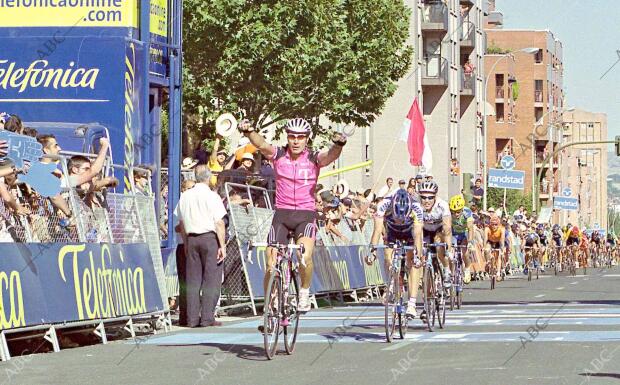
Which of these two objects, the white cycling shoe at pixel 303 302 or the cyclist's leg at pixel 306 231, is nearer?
the cyclist's leg at pixel 306 231

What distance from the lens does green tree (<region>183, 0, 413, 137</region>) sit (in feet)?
118

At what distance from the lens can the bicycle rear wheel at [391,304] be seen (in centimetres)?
1611

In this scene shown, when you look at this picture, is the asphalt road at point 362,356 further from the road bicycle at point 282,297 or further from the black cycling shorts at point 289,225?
the black cycling shorts at point 289,225

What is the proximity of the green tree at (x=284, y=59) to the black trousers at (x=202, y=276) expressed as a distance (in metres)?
16.7

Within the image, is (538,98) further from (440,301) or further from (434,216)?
(440,301)

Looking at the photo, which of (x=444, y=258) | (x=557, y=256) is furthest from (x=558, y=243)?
(x=444, y=258)

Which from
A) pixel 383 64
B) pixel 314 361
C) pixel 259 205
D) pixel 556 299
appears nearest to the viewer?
pixel 314 361

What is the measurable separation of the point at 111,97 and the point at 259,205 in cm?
359

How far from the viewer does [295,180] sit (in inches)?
581

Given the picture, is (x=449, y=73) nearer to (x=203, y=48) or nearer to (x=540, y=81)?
(x=203, y=48)

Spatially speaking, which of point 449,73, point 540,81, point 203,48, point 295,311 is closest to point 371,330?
point 295,311

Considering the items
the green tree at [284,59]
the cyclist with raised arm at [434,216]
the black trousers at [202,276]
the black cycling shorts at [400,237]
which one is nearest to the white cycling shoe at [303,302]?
the black cycling shorts at [400,237]

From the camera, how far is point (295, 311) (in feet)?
48.3

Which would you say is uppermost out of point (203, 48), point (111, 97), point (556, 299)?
point (203, 48)
